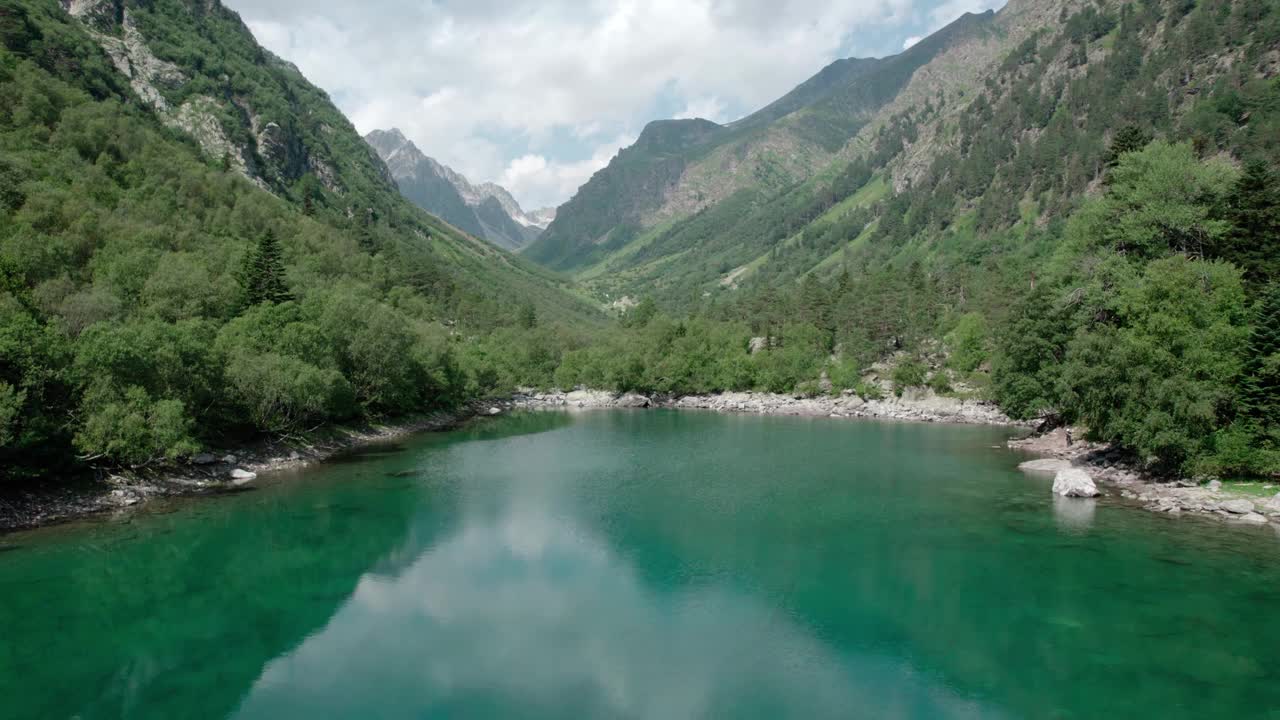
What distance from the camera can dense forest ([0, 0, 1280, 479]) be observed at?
37438 mm

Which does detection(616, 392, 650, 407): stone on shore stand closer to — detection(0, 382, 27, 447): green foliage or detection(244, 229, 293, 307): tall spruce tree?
detection(244, 229, 293, 307): tall spruce tree

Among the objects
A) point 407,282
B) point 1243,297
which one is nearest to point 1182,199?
point 1243,297

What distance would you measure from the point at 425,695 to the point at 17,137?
292ft

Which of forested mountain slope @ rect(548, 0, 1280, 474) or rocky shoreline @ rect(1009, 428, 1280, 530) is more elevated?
forested mountain slope @ rect(548, 0, 1280, 474)

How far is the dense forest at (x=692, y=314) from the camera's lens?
123ft

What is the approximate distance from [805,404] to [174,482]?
A: 83267mm

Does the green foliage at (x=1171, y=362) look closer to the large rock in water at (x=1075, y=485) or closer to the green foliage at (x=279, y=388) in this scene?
the large rock in water at (x=1075, y=485)

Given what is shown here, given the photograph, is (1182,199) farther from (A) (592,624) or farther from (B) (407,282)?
(B) (407,282)

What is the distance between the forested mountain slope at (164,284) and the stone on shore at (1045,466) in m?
55.0

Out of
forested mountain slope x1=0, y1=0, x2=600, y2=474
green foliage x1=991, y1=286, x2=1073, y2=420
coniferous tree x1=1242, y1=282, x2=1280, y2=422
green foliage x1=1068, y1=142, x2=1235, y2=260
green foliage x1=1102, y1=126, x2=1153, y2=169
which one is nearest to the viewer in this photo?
coniferous tree x1=1242, y1=282, x2=1280, y2=422

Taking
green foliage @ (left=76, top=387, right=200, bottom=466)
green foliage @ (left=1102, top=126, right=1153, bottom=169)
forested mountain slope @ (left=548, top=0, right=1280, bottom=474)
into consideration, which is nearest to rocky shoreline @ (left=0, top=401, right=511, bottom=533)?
green foliage @ (left=76, top=387, right=200, bottom=466)

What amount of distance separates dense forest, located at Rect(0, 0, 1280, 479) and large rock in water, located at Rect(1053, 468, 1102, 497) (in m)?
3.48

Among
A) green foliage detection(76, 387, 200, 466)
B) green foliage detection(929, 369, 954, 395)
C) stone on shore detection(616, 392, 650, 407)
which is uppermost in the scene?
green foliage detection(76, 387, 200, 466)

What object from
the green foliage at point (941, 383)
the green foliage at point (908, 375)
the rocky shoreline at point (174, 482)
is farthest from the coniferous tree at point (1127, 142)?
the rocky shoreline at point (174, 482)
